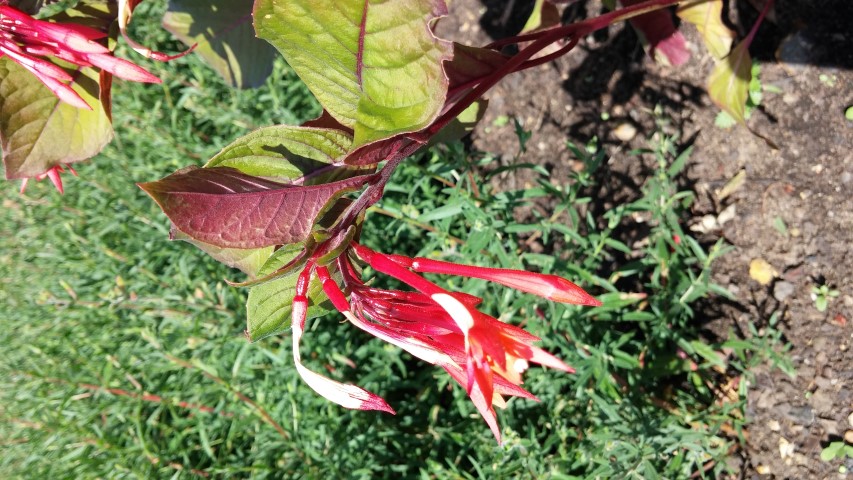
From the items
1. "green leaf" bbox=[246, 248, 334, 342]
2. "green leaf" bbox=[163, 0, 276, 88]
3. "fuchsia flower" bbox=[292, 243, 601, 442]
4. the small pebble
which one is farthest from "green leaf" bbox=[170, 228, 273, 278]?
the small pebble

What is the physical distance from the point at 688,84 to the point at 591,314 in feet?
2.45

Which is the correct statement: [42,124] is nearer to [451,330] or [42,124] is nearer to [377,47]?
[377,47]

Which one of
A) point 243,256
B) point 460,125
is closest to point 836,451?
point 460,125

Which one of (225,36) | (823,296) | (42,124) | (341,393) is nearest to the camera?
(341,393)

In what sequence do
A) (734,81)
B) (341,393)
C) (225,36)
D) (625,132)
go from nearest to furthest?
(341,393) < (225,36) < (734,81) < (625,132)

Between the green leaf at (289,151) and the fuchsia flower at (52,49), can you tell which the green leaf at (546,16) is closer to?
the green leaf at (289,151)

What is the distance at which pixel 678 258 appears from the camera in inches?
68.3

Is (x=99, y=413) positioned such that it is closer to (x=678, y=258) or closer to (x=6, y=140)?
(x=6, y=140)

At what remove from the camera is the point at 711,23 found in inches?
63.6

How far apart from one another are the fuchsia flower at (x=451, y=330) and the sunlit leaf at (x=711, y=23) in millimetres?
1145

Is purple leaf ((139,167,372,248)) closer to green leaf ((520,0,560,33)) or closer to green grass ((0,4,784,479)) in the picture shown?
green grass ((0,4,784,479))

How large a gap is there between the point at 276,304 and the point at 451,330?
12.5 inches

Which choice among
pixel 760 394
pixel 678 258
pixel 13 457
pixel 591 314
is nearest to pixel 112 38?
pixel 591 314

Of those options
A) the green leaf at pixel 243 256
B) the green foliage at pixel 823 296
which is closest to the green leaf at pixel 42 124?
the green leaf at pixel 243 256
